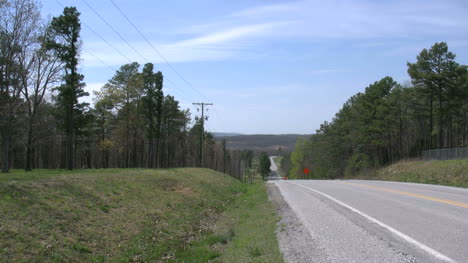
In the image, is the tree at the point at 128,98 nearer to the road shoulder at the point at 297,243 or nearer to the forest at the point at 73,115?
the forest at the point at 73,115

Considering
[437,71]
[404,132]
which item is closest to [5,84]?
[437,71]

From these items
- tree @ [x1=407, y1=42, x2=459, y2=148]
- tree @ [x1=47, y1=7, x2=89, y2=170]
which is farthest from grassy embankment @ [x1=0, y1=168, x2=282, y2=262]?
tree @ [x1=407, y1=42, x2=459, y2=148]

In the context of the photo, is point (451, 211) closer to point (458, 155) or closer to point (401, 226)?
point (401, 226)

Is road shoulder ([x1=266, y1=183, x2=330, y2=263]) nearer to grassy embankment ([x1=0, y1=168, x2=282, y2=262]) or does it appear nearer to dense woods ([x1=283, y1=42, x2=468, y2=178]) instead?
grassy embankment ([x1=0, y1=168, x2=282, y2=262])

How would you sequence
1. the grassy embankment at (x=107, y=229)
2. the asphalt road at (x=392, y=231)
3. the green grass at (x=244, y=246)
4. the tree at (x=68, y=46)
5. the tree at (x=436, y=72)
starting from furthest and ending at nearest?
the tree at (x=436, y=72) < the tree at (x=68, y=46) < the grassy embankment at (x=107, y=229) < the green grass at (x=244, y=246) < the asphalt road at (x=392, y=231)

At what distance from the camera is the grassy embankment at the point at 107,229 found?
879cm

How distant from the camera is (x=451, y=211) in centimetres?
1148

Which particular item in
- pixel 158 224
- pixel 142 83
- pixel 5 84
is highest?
pixel 142 83

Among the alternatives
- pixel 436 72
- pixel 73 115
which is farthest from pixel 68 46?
pixel 436 72

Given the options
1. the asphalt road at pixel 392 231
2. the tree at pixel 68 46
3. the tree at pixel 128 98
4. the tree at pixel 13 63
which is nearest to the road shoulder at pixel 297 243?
the asphalt road at pixel 392 231

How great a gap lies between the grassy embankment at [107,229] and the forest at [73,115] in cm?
767

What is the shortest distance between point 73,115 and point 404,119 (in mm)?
48030

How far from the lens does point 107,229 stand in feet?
38.4

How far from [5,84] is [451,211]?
1915cm
